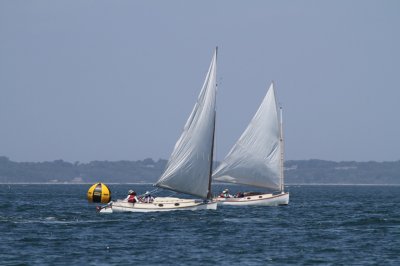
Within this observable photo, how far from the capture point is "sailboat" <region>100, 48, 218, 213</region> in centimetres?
6969

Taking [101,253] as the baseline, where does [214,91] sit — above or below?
above

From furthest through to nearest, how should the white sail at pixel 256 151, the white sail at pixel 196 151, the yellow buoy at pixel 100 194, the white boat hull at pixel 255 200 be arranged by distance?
1. the white sail at pixel 256 151
2. the white boat hull at pixel 255 200
3. the yellow buoy at pixel 100 194
4. the white sail at pixel 196 151

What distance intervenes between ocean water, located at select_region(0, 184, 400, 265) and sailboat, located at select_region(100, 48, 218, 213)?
0.81 m

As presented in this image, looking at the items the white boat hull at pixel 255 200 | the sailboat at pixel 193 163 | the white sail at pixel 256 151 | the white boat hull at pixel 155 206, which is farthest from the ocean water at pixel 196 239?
the white sail at pixel 256 151

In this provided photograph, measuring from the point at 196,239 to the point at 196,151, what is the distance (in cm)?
2018

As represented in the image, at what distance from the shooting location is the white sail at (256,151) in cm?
9050

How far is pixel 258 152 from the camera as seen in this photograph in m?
90.7

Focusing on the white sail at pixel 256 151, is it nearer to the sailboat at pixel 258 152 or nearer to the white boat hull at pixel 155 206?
the sailboat at pixel 258 152

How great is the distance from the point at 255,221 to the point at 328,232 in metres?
10.2

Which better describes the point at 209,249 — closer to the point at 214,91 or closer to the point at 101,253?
the point at 101,253

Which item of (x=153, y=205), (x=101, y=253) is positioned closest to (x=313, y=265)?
(x=101, y=253)

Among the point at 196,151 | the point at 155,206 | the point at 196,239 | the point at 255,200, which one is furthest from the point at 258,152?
the point at 196,239

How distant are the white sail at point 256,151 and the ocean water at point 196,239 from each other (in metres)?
17.5

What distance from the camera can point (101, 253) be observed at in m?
44.8
